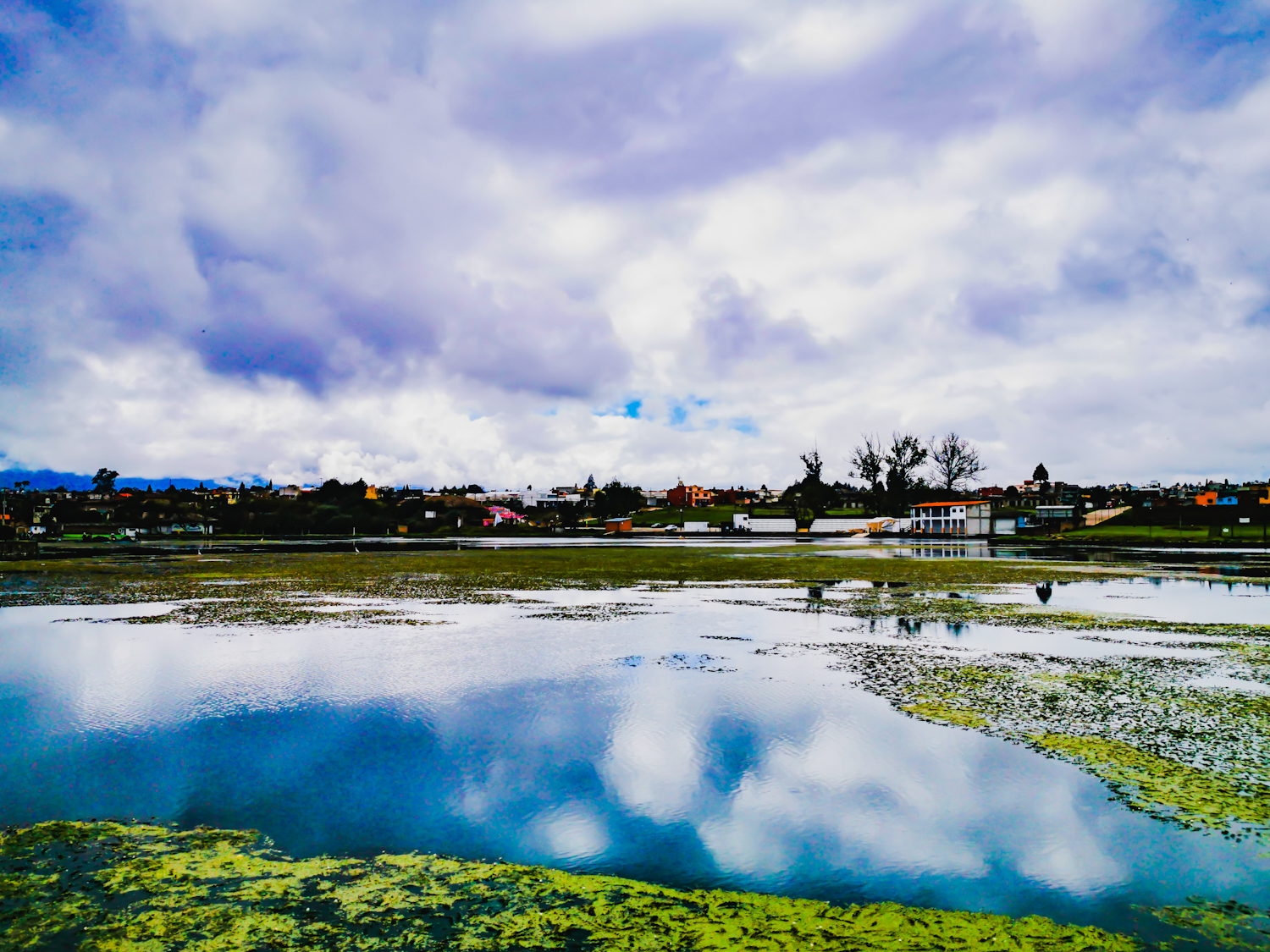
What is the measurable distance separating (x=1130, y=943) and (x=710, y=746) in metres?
4.58

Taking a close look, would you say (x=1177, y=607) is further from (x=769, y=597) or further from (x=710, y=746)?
(x=710, y=746)

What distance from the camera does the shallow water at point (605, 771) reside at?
19.7 feet

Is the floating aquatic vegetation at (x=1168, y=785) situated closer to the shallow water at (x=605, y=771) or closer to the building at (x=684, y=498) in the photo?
the shallow water at (x=605, y=771)

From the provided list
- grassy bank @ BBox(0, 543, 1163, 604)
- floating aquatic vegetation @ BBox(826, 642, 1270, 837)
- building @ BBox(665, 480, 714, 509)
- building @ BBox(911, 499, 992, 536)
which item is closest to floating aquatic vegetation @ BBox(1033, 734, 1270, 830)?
floating aquatic vegetation @ BBox(826, 642, 1270, 837)

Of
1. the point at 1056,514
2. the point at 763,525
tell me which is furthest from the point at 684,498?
the point at 1056,514

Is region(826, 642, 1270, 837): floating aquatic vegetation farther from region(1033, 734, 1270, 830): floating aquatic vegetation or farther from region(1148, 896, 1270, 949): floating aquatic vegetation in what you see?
region(1148, 896, 1270, 949): floating aquatic vegetation

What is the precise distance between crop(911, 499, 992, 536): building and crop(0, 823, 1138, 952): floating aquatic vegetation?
302 feet

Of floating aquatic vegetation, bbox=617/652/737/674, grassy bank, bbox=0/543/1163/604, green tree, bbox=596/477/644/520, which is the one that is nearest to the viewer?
floating aquatic vegetation, bbox=617/652/737/674

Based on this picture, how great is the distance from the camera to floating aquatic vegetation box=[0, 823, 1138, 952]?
192 inches

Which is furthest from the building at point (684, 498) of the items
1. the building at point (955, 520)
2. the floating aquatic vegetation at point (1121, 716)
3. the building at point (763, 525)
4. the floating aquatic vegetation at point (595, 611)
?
the floating aquatic vegetation at point (1121, 716)

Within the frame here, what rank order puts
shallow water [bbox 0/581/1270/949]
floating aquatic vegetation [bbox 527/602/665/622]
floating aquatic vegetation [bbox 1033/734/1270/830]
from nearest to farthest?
shallow water [bbox 0/581/1270/949], floating aquatic vegetation [bbox 1033/734/1270/830], floating aquatic vegetation [bbox 527/602/665/622]

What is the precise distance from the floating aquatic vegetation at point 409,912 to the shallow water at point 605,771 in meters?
0.29

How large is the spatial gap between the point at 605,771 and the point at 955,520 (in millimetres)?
97729

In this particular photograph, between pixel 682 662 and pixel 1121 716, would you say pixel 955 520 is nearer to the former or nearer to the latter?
pixel 682 662
